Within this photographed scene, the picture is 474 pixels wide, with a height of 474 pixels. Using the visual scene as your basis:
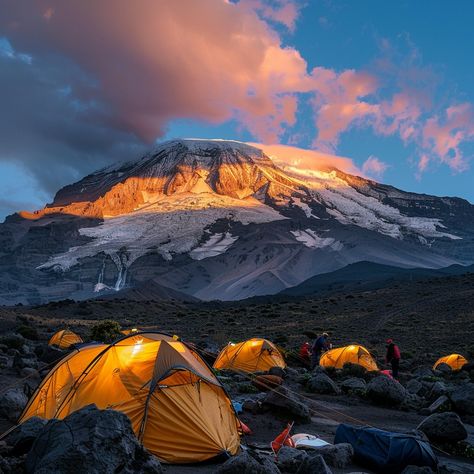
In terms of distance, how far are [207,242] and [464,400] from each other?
140174 millimetres

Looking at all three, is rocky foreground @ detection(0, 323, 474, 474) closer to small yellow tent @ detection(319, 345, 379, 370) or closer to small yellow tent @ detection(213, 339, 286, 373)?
small yellow tent @ detection(213, 339, 286, 373)

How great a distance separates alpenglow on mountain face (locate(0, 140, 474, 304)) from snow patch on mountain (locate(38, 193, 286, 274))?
33 cm

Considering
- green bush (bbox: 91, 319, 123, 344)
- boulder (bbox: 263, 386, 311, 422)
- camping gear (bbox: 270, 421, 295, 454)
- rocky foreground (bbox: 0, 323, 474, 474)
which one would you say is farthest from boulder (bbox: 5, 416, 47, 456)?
green bush (bbox: 91, 319, 123, 344)

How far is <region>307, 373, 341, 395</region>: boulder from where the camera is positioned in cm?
1641

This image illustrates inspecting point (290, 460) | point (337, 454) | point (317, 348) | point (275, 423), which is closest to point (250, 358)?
point (317, 348)

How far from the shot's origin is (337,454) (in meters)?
8.71

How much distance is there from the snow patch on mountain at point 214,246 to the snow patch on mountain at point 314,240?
1842 centimetres

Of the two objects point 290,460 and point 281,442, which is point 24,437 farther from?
point 281,442

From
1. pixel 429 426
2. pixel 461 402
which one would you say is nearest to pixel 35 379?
pixel 429 426

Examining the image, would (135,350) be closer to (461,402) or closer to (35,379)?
(35,379)

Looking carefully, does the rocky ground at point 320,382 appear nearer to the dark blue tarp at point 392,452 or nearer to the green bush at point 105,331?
the dark blue tarp at point 392,452

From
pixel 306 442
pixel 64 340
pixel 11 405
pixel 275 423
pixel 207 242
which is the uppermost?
pixel 207 242

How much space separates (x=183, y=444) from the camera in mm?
8461

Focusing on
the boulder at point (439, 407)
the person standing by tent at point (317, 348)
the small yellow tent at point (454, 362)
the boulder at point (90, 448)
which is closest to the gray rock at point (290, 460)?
the boulder at point (90, 448)
